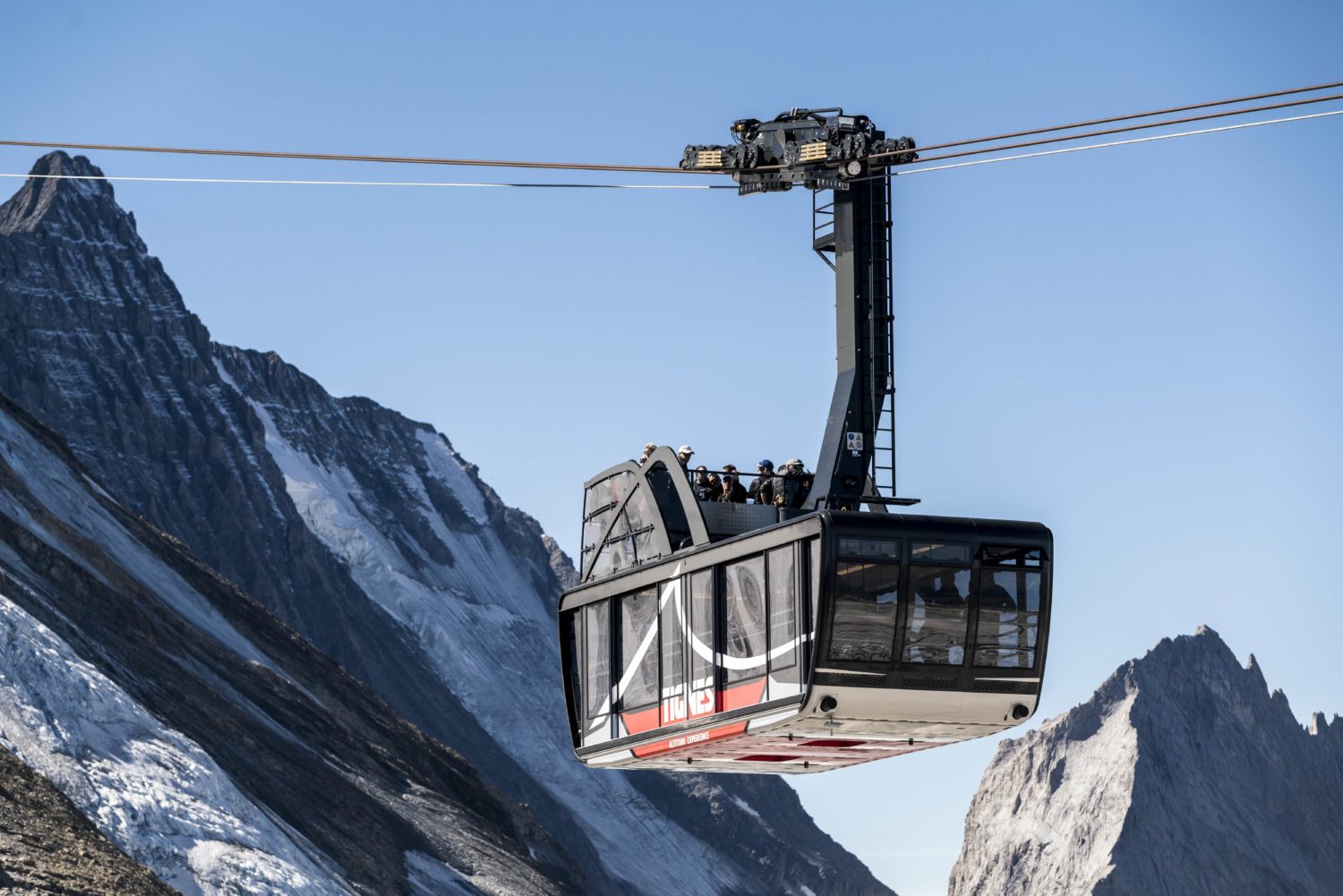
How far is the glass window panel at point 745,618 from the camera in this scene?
83.6 ft

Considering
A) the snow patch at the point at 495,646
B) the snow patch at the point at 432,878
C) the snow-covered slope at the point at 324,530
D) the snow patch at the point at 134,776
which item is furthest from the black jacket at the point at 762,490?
the snow patch at the point at 495,646

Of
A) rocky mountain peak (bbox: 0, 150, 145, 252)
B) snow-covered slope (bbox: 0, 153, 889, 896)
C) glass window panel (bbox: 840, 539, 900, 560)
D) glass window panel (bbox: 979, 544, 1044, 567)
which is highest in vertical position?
rocky mountain peak (bbox: 0, 150, 145, 252)

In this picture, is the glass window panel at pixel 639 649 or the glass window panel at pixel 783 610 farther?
the glass window panel at pixel 639 649

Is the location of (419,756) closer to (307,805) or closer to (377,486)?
(307,805)

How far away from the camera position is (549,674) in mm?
174875

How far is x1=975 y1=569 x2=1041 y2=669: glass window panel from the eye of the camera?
25578 mm

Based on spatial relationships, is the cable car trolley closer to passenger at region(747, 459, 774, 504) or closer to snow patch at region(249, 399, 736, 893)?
passenger at region(747, 459, 774, 504)

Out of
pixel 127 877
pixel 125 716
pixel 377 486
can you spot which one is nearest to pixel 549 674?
pixel 377 486

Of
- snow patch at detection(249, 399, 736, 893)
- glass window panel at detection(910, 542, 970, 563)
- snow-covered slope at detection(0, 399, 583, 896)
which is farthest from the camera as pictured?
snow patch at detection(249, 399, 736, 893)

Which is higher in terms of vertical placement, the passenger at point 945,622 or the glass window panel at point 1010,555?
the glass window panel at point 1010,555

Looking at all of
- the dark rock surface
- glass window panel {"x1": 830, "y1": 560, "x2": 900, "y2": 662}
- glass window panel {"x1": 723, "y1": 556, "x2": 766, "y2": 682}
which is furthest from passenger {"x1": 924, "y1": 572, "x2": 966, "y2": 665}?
the dark rock surface

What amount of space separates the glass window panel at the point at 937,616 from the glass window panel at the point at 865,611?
269 millimetres

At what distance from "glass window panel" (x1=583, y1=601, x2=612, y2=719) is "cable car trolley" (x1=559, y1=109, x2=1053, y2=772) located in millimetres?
34

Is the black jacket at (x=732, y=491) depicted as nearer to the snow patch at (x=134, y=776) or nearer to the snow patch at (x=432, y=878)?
the snow patch at (x=134, y=776)
